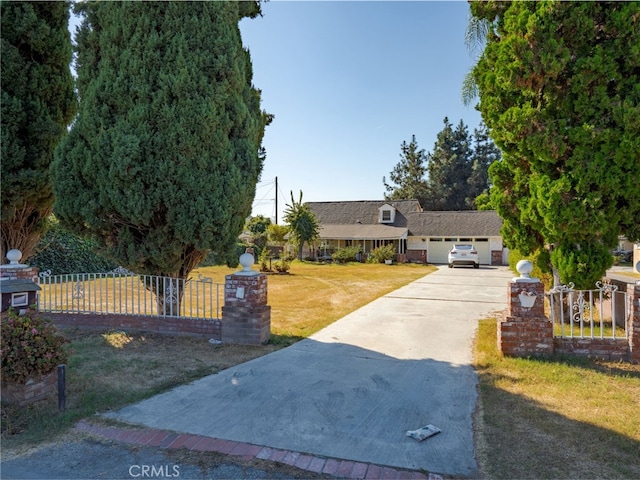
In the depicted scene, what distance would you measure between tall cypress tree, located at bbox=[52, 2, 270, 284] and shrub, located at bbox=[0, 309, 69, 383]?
9.16 ft

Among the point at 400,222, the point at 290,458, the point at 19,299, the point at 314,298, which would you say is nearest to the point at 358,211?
the point at 400,222

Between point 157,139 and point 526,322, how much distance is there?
677 centimetres

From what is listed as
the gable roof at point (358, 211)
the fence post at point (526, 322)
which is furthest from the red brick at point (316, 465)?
the gable roof at point (358, 211)

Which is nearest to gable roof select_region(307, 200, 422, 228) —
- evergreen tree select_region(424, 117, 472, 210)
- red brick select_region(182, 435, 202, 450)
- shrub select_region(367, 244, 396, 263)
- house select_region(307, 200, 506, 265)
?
house select_region(307, 200, 506, 265)

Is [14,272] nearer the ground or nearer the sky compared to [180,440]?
nearer the sky

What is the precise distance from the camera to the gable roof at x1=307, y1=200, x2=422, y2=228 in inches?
1320

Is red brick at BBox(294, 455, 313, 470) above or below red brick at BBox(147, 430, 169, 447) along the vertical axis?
below

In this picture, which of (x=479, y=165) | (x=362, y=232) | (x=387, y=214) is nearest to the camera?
(x=362, y=232)

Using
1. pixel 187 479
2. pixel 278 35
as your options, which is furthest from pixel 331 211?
pixel 187 479

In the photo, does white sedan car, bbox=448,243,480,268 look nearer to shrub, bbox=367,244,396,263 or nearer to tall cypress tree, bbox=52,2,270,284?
shrub, bbox=367,244,396,263

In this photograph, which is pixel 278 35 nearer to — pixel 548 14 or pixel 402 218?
pixel 548 14

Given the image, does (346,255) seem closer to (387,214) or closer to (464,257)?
(387,214)

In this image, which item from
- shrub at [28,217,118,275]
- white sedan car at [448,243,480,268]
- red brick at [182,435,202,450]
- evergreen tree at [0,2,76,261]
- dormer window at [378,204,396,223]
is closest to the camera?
red brick at [182,435,202,450]

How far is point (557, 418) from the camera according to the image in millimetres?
3881
